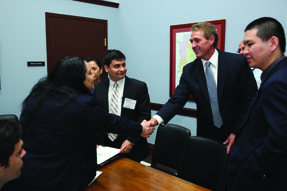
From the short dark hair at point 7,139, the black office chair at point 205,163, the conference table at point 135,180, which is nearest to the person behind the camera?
the short dark hair at point 7,139

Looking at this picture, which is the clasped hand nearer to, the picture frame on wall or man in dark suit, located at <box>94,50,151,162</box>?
man in dark suit, located at <box>94,50,151,162</box>

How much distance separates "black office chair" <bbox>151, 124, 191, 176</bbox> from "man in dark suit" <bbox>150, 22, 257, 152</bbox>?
19 cm

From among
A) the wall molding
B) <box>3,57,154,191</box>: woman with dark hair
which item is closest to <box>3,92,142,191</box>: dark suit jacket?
<box>3,57,154,191</box>: woman with dark hair

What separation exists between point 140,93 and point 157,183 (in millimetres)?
1121

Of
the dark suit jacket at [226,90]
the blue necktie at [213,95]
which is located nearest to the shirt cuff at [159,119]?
the dark suit jacket at [226,90]

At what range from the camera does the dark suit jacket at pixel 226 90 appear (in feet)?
7.13

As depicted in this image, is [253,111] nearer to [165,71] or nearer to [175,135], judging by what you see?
[175,135]

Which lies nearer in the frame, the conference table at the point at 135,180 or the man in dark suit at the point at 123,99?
the conference table at the point at 135,180

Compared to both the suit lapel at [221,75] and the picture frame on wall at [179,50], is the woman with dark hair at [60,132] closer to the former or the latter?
the suit lapel at [221,75]

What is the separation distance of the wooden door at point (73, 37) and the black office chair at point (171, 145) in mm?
2598

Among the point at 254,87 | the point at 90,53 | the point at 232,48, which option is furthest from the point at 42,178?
the point at 90,53

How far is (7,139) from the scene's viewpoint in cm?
112

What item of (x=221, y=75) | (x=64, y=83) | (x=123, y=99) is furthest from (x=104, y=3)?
(x=64, y=83)

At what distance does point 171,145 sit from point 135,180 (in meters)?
0.74
